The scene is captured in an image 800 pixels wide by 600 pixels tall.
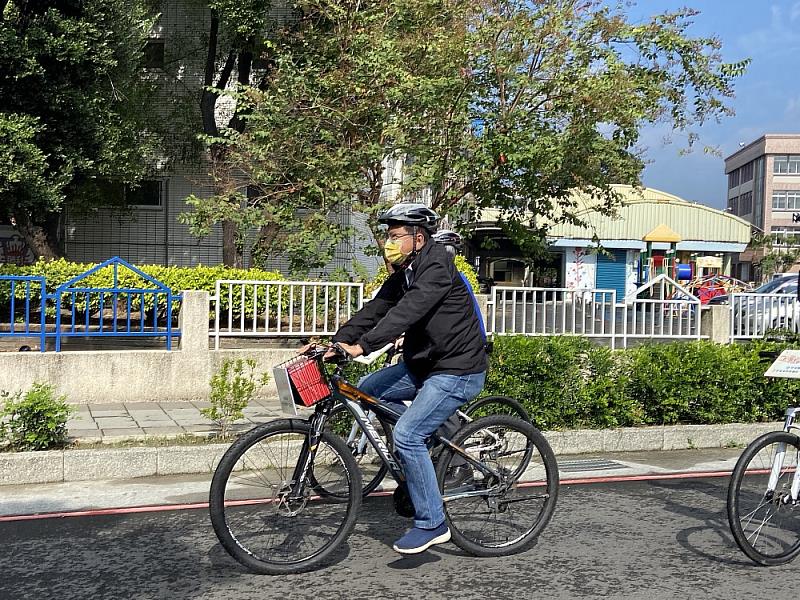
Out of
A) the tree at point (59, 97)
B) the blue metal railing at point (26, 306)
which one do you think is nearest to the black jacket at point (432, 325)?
the blue metal railing at point (26, 306)

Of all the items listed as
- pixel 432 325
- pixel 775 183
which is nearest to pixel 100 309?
pixel 432 325

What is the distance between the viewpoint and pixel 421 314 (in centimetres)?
485

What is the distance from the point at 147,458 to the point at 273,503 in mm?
2711

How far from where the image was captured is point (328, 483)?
502cm

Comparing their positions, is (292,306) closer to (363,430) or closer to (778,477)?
(363,430)

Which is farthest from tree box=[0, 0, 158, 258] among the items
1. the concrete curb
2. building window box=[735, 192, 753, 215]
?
building window box=[735, 192, 753, 215]

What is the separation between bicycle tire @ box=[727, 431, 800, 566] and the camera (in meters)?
4.98

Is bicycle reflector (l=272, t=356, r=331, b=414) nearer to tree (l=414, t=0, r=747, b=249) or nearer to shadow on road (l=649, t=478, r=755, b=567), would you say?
shadow on road (l=649, t=478, r=755, b=567)

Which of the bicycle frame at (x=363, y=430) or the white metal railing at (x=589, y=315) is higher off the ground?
the white metal railing at (x=589, y=315)

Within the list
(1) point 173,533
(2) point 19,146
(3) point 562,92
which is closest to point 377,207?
(3) point 562,92

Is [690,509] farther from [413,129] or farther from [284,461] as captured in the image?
[413,129]

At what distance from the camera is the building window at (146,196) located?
71.3 feet

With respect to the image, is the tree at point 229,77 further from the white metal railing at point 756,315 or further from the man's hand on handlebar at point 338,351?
the man's hand on handlebar at point 338,351

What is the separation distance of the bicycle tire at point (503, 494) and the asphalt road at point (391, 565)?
0.11 metres
